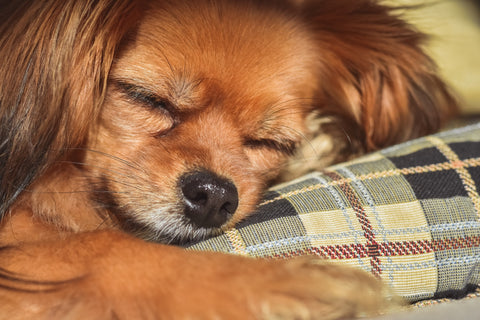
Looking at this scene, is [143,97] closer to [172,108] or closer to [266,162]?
[172,108]

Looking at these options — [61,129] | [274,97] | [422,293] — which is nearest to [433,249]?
[422,293]

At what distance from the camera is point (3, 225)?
118 centimetres

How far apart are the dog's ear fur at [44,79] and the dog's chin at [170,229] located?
26cm

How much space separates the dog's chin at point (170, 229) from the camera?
4.17ft

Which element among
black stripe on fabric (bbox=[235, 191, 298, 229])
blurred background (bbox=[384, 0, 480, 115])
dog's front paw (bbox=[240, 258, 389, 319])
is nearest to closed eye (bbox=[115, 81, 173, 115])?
black stripe on fabric (bbox=[235, 191, 298, 229])

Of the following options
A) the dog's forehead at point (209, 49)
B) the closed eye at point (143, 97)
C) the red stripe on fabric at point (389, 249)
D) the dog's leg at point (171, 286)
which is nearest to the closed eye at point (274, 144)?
the dog's forehead at point (209, 49)

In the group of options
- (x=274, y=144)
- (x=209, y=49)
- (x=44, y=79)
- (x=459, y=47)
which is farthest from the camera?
(x=459, y=47)

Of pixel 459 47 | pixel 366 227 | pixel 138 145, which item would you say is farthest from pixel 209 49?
pixel 459 47

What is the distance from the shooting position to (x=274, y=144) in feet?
5.32

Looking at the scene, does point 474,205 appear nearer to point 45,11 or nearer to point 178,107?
point 178,107

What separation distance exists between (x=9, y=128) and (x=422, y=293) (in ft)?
3.29

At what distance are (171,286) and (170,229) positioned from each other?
39cm

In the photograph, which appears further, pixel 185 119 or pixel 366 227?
pixel 185 119

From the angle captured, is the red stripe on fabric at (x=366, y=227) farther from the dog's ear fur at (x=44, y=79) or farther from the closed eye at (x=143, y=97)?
the dog's ear fur at (x=44, y=79)
